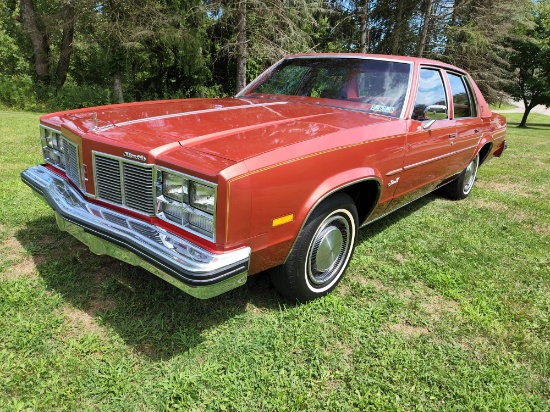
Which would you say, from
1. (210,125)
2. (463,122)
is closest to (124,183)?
(210,125)

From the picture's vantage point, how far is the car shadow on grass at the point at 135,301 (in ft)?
7.27

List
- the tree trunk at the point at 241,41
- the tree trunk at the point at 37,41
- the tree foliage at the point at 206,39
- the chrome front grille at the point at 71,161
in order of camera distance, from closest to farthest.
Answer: the chrome front grille at the point at 71,161 → the tree trunk at the point at 241,41 → the tree foliage at the point at 206,39 → the tree trunk at the point at 37,41

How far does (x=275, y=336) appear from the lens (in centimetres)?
226

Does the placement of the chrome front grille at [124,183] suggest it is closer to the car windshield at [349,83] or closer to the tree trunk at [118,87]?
the car windshield at [349,83]

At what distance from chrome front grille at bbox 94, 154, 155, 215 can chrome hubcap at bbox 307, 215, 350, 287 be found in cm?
104

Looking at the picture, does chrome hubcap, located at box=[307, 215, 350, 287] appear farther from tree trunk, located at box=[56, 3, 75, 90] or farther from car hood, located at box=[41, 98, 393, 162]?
tree trunk, located at box=[56, 3, 75, 90]

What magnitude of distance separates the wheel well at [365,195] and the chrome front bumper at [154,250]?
47.6 inches

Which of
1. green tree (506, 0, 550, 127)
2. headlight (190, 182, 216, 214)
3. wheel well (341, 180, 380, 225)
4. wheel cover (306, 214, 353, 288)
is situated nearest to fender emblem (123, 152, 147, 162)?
headlight (190, 182, 216, 214)

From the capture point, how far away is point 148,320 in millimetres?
2324

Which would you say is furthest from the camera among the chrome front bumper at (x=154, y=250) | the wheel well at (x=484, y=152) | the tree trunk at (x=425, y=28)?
the tree trunk at (x=425, y=28)

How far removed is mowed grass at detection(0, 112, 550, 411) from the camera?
1.88m

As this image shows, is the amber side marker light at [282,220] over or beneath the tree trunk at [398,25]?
beneath

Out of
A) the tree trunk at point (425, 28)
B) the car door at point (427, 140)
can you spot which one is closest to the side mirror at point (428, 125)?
the car door at point (427, 140)

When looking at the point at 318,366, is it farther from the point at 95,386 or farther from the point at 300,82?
the point at 300,82
